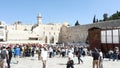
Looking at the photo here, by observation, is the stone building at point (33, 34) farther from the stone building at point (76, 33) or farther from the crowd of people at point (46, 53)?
the crowd of people at point (46, 53)

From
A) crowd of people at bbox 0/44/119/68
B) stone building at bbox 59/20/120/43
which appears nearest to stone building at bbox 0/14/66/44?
stone building at bbox 59/20/120/43

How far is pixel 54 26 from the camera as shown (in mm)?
106750

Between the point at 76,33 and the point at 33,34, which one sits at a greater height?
the point at 76,33

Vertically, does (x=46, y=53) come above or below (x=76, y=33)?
below

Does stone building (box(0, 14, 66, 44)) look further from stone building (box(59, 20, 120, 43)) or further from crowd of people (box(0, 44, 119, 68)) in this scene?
crowd of people (box(0, 44, 119, 68))

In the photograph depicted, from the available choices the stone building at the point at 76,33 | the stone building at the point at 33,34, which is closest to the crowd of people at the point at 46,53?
the stone building at the point at 76,33

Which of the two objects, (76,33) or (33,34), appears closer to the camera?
(76,33)

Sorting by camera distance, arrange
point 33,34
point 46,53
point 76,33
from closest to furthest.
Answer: point 46,53 < point 76,33 < point 33,34

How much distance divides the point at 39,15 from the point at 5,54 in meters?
102

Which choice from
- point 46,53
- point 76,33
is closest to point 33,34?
point 76,33

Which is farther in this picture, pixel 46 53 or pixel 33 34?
pixel 33 34

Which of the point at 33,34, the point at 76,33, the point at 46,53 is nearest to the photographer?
the point at 46,53

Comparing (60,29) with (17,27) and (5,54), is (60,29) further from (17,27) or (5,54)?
(5,54)

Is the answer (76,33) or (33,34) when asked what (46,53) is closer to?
(76,33)
